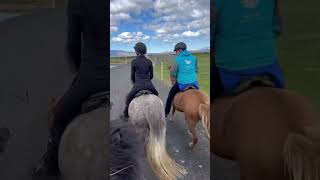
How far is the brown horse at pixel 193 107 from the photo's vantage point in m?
2.96

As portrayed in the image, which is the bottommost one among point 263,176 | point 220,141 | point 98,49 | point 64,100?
point 263,176

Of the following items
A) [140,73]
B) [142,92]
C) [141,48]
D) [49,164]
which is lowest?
[49,164]

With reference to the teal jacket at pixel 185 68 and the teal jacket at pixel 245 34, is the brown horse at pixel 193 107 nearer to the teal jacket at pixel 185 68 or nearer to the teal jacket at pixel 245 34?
the teal jacket at pixel 185 68

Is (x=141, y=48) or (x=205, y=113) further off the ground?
(x=141, y=48)

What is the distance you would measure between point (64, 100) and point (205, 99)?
0.81 metres

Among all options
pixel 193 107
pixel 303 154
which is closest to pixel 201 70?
pixel 193 107

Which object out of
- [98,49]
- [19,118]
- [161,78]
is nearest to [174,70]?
[161,78]

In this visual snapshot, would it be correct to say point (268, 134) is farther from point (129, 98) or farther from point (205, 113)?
point (129, 98)

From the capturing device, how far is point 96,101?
2.91 m

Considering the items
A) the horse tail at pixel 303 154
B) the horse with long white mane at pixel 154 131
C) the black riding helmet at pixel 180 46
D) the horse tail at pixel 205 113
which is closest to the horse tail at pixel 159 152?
the horse with long white mane at pixel 154 131

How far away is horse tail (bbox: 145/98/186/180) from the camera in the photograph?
9.63ft

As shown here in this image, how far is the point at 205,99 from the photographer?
298 cm

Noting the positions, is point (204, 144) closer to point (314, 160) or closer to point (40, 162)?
point (314, 160)

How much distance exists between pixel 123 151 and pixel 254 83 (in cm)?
86
